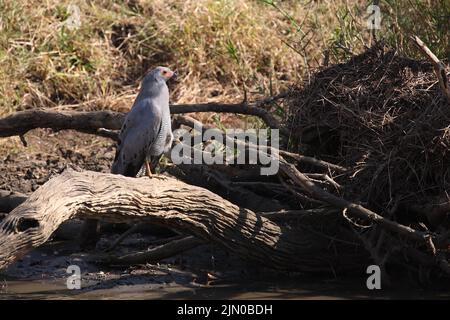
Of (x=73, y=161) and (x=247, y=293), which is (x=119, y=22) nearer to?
(x=73, y=161)

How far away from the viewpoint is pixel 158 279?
6.44 m

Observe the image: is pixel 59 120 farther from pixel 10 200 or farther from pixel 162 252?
pixel 162 252

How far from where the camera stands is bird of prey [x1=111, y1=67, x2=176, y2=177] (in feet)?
19.9

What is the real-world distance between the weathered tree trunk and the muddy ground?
0.65ft

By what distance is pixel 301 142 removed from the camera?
6555mm

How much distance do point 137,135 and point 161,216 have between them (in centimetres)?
70

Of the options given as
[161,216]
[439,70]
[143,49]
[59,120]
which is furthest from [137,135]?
[143,49]

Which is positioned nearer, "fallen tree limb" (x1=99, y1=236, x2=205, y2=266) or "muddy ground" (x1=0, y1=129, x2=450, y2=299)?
"muddy ground" (x1=0, y1=129, x2=450, y2=299)

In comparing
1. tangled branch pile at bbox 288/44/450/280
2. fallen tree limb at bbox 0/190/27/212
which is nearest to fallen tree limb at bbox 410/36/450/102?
tangled branch pile at bbox 288/44/450/280

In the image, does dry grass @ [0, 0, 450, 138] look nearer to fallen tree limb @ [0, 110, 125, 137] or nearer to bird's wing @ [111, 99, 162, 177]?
fallen tree limb @ [0, 110, 125, 137]

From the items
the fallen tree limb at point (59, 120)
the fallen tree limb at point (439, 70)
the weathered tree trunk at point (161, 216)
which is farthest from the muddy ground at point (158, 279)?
the fallen tree limb at point (439, 70)

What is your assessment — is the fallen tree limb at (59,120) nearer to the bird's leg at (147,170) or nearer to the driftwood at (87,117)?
the driftwood at (87,117)

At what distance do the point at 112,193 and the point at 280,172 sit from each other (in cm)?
120

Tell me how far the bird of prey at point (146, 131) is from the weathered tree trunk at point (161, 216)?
441 mm
